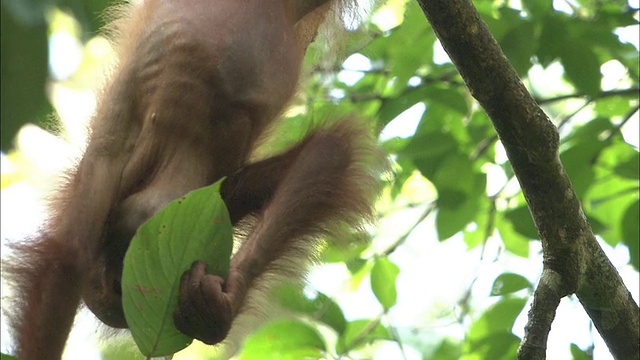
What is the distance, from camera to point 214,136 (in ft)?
6.19

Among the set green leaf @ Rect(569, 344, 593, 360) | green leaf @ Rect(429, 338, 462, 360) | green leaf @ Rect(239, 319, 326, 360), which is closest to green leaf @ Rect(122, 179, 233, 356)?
green leaf @ Rect(239, 319, 326, 360)

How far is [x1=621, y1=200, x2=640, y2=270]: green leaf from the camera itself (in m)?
2.99

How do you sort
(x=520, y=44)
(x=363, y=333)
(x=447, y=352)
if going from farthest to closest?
(x=447, y=352) → (x=363, y=333) → (x=520, y=44)

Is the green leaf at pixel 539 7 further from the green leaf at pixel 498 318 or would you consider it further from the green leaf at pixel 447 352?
the green leaf at pixel 447 352

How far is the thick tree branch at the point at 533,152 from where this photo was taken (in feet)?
6.50

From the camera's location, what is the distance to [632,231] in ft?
9.85

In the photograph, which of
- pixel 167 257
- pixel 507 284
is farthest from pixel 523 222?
pixel 167 257

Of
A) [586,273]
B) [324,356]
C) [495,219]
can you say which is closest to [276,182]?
[586,273]

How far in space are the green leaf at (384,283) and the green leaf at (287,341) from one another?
0.41 meters

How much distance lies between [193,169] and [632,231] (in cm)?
180

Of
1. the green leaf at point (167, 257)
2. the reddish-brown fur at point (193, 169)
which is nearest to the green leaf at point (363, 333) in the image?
the reddish-brown fur at point (193, 169)

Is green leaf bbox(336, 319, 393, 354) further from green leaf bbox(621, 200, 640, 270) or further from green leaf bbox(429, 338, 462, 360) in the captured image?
green leaf bbox(621, 200, 640, 270)

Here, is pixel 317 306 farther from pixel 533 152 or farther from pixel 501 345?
pixel 533 152

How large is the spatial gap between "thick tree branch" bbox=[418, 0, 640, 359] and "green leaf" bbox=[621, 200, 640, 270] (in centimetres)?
82
